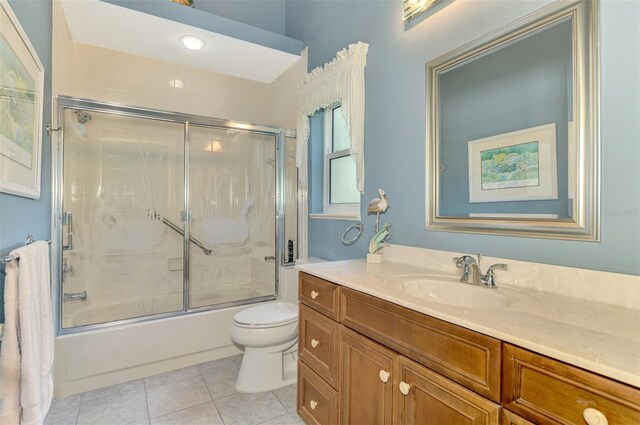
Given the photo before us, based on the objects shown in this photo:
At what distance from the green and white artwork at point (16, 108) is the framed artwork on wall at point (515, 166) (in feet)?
5.85

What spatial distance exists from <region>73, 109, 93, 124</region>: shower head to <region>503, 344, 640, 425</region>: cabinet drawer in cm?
280

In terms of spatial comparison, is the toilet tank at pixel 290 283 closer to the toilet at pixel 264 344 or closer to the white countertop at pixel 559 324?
the toilet at pixel 264 344

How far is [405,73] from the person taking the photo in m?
1.67

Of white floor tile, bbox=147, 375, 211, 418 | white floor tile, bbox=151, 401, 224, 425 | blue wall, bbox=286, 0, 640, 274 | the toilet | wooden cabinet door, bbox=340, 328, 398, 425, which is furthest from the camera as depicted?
the toilet

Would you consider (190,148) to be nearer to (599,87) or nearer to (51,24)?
(51,24)

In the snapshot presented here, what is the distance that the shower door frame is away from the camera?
1940 millimetres

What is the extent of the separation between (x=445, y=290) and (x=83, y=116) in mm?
2743

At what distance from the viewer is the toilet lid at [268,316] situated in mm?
1909

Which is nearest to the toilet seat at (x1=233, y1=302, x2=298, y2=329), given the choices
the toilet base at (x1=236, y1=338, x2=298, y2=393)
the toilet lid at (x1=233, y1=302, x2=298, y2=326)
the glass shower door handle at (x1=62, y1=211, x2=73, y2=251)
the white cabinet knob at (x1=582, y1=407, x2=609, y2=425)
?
the toilet lid at (x1=233, y1=302, x2=298, y2=326)

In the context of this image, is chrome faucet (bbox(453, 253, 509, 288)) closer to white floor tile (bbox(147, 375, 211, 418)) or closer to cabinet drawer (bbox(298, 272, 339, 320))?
cabinet drawer (bbox(298, 272, 339, 320))

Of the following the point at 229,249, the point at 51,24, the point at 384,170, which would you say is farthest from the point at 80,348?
the point at 384,170

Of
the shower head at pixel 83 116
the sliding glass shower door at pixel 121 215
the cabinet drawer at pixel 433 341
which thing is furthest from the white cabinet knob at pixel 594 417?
the shower head at pixel 83 116

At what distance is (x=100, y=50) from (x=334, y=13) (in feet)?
6.50

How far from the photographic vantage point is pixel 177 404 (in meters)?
1.80
